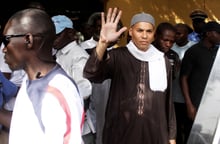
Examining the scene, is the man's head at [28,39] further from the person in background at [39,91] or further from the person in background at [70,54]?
the person in background at [70,54]

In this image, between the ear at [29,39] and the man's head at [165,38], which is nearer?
the ear at [29,39]

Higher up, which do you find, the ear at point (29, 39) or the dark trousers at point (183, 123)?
the ear at point (29, 39)

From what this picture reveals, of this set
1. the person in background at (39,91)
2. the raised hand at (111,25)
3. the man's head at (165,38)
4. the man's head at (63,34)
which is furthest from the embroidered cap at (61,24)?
the person in background at (39,91)

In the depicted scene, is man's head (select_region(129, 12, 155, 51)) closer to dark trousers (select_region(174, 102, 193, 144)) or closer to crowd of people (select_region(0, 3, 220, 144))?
crowd of people (select_region(0, 3, 220, 144))

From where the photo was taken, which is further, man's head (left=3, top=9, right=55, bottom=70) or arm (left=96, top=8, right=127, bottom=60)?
arm (left=96, top=8, right=127, bottom=60)

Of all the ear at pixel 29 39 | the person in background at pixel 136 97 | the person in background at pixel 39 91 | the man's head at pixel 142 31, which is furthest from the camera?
the man's head at pixel 142 31

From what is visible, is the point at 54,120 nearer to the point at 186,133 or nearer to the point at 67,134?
the point at 67,134

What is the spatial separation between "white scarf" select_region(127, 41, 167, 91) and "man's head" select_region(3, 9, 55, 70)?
1742 mm

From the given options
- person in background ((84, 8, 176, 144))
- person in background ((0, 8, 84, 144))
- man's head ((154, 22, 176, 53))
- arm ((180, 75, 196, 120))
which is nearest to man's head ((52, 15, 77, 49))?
person in background ((84, 8, 176, 144))

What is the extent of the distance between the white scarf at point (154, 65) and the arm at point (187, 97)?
1382mm

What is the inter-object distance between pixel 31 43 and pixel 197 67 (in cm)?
341

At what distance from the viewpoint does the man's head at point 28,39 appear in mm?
2574

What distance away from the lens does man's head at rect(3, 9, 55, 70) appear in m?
2.57

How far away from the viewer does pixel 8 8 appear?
825 centimetres
